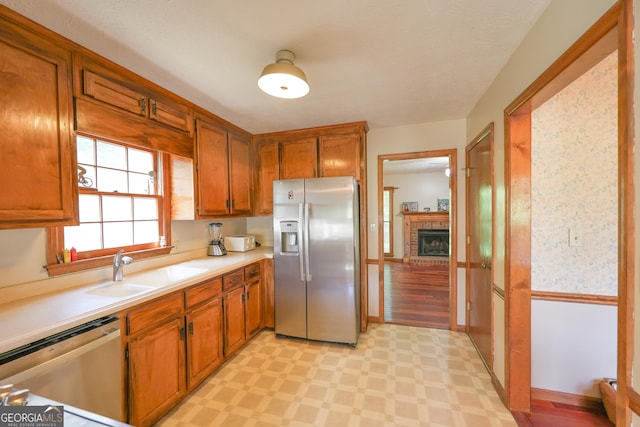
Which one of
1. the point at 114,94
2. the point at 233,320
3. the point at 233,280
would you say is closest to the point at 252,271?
the point at 233,280

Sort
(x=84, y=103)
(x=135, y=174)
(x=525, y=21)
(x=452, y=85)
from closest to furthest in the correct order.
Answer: (x=525, y=21) → (x=84, y=103) → (x=452, y=85) → (x=135, y=174)

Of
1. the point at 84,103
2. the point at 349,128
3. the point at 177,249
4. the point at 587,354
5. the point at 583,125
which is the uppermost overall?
the point at 349,128

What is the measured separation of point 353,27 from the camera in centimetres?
140

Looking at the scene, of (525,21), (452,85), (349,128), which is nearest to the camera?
(525,21)

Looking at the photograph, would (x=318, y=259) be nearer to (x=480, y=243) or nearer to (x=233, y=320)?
(x=233, y=320)

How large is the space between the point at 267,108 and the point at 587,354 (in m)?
3.18

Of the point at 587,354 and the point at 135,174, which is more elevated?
the point at 135,174

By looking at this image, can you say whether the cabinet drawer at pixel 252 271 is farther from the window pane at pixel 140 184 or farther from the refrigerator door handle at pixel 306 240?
the window pane at pixel 140 184

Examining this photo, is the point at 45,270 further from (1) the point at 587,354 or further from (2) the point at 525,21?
(1) the point at 587,354

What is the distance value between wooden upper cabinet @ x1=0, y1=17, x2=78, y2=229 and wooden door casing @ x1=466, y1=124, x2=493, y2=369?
9.50ft

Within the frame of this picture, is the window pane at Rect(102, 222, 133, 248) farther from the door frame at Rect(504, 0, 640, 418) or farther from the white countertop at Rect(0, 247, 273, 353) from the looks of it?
the door frame at Rect(504, 0, 640, 418)

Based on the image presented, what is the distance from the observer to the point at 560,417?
1704 millimetres

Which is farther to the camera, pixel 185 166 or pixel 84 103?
pixel 185 166

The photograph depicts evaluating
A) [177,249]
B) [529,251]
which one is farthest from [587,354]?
[177,249]
